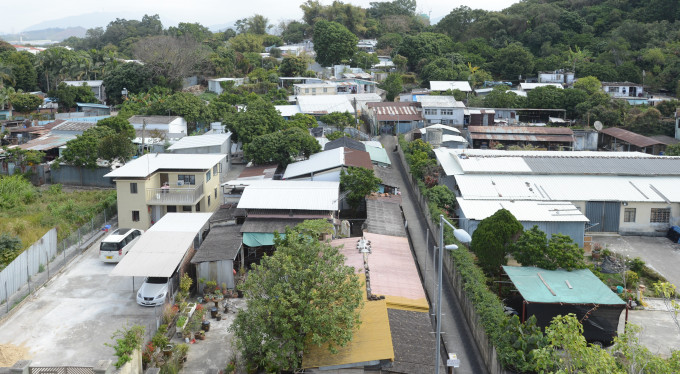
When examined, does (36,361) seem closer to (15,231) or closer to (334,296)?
(334,296)

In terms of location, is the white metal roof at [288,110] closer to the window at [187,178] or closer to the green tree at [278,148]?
the green tree at [278,148]

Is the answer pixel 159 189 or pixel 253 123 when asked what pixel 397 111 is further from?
pixel 159 189

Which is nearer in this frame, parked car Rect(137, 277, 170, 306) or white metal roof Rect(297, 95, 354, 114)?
parked car Rect(137, 277, 170, 306)

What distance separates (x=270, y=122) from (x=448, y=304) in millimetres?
25858

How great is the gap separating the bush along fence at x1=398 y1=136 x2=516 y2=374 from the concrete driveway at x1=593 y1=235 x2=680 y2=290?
8.47 metres

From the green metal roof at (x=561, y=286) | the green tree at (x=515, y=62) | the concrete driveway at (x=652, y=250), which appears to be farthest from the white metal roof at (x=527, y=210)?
the green tree at (x=515, y=62)

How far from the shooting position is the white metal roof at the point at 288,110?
5653 cm

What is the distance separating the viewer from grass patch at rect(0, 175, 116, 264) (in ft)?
97.0

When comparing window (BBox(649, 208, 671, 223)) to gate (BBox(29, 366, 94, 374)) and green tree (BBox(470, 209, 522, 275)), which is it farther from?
gate (BBox(29, 366, 94, 374))

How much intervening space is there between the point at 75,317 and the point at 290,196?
10922 millimetres

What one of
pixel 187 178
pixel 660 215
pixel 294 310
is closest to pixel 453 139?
pixel 660 215

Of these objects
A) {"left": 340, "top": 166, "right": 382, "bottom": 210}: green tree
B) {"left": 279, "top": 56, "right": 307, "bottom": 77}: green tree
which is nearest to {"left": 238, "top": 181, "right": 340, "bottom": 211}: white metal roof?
{"left": 340, "top": 166, "right": 382, "bottom": 210}: green tree

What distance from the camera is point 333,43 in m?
83.1

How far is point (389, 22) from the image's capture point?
110 metres
